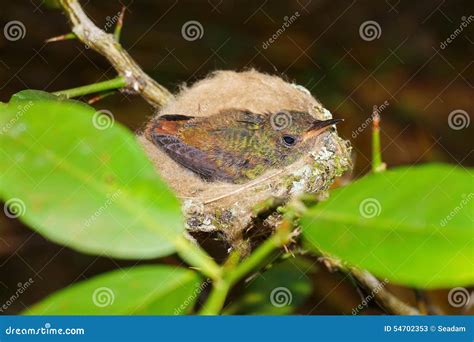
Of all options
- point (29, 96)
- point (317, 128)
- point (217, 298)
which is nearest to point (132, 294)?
point (217, 298)

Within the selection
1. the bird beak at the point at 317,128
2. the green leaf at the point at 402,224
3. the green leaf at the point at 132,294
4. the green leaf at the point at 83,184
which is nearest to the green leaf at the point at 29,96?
the green leaf at the point at 83,184

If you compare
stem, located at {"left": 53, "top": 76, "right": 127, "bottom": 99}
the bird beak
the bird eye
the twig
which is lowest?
stem, located at {"left": 53, "top": 76, "right": 127, "bottom": 99}

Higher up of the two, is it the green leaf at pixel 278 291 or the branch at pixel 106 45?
the branch at pixel 106 45

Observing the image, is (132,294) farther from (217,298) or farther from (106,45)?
(106,45)

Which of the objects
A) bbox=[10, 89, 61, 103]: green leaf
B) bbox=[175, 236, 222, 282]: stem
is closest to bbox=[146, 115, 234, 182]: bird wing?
bbox=[10, 89, 61, 103]: green leaf

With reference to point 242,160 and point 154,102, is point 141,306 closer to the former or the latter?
point 154,102

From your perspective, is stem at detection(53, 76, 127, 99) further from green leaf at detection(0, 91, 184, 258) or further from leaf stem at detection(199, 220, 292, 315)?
leaf stem at detection(199, 220, 292, 315)

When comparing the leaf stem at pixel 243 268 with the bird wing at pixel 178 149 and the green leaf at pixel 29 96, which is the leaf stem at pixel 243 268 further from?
the bird wing at pixel 178 149

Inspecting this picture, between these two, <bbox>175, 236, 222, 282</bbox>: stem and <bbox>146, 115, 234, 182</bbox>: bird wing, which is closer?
<bbox>175, 236, 222, 282</bbox>: stem
